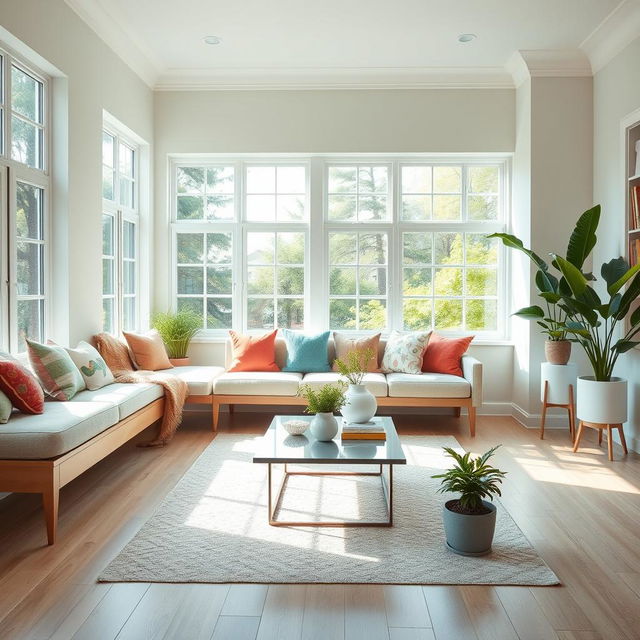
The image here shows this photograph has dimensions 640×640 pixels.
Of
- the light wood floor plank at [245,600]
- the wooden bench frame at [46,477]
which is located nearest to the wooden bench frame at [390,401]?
the wooden bench frame at [46,477]

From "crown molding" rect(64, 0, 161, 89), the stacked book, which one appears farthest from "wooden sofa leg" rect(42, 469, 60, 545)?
"crown molding" rect(64, 0, 161, 89)

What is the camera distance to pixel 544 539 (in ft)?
9.78

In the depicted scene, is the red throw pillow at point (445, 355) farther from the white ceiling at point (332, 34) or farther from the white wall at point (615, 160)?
the white ceiling at point (332, 34)

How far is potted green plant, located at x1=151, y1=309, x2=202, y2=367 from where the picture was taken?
5.86m

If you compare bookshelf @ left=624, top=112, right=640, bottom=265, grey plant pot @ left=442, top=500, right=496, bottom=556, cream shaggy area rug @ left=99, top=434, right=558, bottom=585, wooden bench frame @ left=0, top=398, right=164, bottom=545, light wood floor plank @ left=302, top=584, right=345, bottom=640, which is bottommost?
light wood floor plank @ left=302, top=584, right=345, bottom=640

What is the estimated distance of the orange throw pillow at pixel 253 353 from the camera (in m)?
5.61

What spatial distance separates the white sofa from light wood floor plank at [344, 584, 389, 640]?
2.79m

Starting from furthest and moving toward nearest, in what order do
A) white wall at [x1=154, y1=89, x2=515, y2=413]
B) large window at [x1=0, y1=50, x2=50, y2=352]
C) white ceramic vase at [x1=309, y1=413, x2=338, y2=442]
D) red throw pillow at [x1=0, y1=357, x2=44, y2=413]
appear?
white wall at [x1=154, y1=89, x2=515, y2=413] → large window at [x1=0, y1=50, x2=50, y2=352] → white ceramic vase at [x1=309, y1=413, x2=338, y2=442] → red throw pillow at [x1=0, y1=357, x2=44, y2=413]

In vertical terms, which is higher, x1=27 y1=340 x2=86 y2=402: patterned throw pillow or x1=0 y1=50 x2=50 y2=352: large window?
x1=0 y1=50 x2=50 y2=352: large window

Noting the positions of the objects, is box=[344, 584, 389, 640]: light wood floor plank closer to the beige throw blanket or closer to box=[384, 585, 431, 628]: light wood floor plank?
box=[384, 585, 431, 628]: light wood floor plank

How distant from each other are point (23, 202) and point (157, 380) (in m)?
1.57

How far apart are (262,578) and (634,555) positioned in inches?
65.6

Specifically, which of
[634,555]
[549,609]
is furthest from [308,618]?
[634,555]

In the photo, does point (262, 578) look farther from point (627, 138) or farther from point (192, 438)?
point (627, 138)
